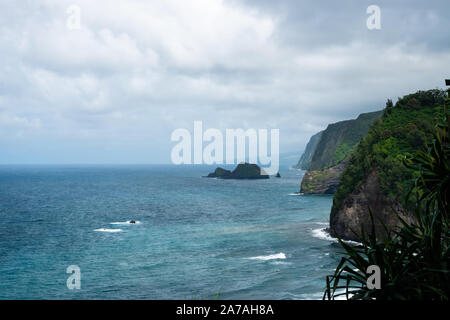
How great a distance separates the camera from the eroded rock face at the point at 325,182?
124625mm

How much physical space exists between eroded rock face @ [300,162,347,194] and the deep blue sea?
96.9 ft

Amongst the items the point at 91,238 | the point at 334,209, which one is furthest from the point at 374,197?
the point at 91,238

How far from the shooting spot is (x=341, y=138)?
169250 mm

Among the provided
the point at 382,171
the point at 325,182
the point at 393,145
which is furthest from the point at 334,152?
the point at 382,171

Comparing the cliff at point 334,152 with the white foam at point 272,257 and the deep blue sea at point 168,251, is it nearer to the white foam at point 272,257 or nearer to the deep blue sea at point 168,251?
the deep blue sea at point 168,251

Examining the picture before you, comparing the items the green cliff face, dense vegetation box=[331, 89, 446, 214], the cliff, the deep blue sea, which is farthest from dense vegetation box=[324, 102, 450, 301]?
the cliff

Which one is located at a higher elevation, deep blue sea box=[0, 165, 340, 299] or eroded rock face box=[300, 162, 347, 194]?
eroded rock face box=[300, 162, 347, 194]

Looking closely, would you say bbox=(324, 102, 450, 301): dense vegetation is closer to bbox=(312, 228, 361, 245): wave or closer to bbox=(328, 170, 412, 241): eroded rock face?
bbox=(328, 170, 412, 241): eroded rock face

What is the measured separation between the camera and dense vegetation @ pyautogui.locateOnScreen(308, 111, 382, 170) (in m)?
156

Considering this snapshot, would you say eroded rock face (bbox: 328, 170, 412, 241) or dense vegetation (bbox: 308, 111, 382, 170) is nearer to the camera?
eroded rock face (bbox: 328, 170, 412, 241)

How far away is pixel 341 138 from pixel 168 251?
132m

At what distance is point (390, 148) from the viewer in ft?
186
